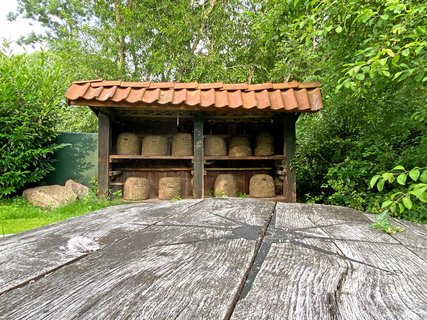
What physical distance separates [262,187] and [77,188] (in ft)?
8.70

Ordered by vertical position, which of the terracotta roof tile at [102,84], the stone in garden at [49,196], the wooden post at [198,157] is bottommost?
the stone in garden at [49,196]

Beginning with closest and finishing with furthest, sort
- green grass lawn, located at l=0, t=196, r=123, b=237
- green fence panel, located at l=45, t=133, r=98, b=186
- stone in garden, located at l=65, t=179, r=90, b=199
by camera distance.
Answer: green grass lawn, located at l=0, t=196, r=123, b=237 < stone in garden, located at l=65, t=179, r=90, b=199 < green fence panel, located at l=45, t=133, r=98, b=186

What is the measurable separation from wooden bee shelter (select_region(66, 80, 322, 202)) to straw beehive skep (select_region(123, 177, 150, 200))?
8.5 inches

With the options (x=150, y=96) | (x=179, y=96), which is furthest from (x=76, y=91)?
(x=179, y=96)

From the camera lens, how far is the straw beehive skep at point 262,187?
11.9 feet

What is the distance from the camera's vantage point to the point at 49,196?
4.02 meters

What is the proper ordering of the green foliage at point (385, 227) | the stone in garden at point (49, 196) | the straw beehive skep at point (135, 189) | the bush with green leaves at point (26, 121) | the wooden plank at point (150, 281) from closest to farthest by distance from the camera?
the wooden plank at point (150, 281) → the green foliage at point (385, 227) → the straw beehive skep at point (135, 189) → the stone in garden at point (49, 196) → the bush with green leaves at point (26, 121)

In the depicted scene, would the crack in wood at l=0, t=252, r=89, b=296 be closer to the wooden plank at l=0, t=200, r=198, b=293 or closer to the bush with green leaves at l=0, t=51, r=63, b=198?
the wooden plank at l=0, t=200, r=198, b=293

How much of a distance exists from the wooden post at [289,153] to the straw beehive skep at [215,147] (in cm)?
77

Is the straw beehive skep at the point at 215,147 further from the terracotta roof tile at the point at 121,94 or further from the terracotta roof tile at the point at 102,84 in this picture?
the terracotta roof tile at the point at 102,84

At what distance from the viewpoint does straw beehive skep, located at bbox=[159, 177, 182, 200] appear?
3.74 meters

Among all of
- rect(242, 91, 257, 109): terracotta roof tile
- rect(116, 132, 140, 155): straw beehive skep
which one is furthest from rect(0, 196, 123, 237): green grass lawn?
rect(242, 91, 257, 109): terracotta roof tile

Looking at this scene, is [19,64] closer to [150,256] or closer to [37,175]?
[37,175]

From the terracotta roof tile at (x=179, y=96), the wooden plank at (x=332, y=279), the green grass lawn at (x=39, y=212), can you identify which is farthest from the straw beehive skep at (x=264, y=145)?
the wooden plank at (x=332, y=279)
